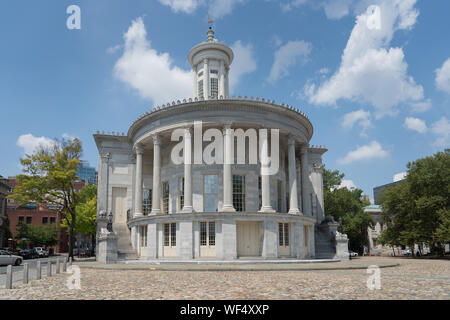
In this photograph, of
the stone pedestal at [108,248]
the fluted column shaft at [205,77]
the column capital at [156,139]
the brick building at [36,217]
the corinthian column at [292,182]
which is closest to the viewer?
the stone pedestal at [108,248]

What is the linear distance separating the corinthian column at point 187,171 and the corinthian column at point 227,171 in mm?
2783

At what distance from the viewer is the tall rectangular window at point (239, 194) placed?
32531 mm

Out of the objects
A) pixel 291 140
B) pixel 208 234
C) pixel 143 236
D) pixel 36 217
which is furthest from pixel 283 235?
pixel 36 217

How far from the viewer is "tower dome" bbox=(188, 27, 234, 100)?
40.6m

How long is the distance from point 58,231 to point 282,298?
7235 cm

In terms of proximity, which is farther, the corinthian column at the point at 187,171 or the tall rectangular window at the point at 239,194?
the tall rectangular window at the point at 239,194

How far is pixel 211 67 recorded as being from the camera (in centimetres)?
4134

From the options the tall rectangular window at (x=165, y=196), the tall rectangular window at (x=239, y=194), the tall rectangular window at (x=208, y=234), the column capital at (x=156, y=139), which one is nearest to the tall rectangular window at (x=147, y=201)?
the tall rectangular window at (x=165, y=196)

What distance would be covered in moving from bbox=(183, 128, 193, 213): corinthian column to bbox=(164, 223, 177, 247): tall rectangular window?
250 centimetres

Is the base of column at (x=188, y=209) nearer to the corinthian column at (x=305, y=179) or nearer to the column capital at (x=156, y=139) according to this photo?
the column capital at (x=156, y=139)

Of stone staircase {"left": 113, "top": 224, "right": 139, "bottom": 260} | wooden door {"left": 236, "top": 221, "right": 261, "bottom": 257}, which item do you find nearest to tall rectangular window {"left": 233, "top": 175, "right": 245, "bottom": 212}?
wooden door {"left": 236, "top": 221, "right": 261, "bottom": 257}

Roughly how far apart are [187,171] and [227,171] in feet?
10.7

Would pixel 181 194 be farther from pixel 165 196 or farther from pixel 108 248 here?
pixel 108 248
